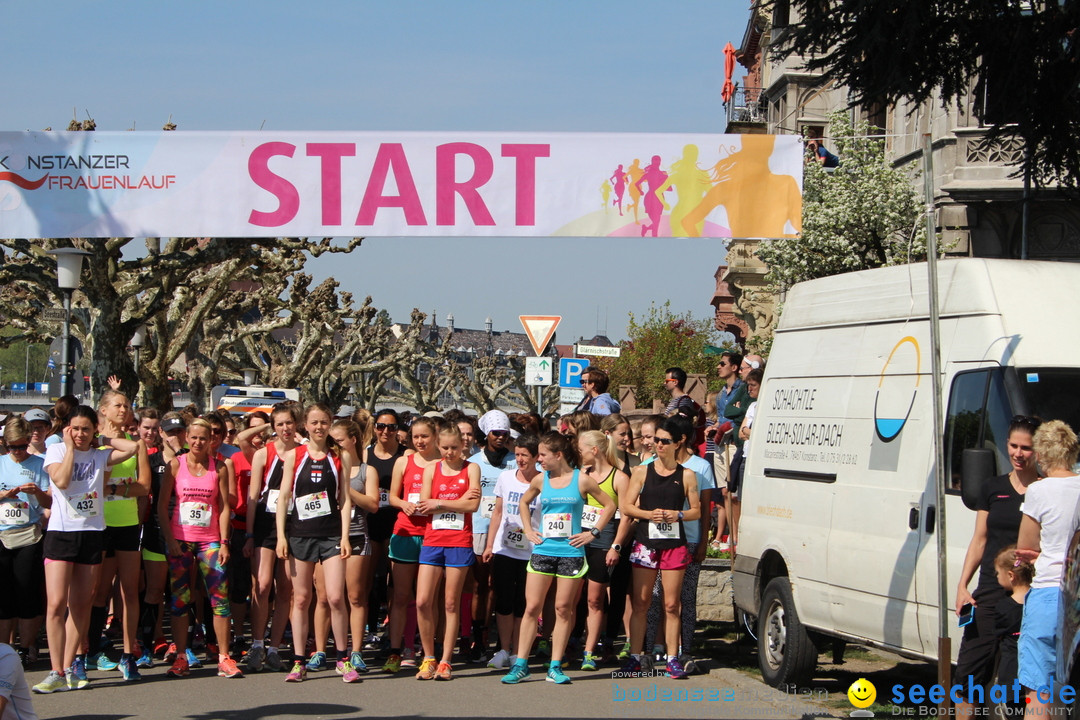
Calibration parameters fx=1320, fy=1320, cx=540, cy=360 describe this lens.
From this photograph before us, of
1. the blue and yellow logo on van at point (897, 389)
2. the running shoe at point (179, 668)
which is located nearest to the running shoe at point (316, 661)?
the running shoe at point (179, 668)

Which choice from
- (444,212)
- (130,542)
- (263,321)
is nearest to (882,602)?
(130,542)

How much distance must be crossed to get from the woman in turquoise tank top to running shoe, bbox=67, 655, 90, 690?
286 centimetres

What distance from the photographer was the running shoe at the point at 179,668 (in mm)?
9227

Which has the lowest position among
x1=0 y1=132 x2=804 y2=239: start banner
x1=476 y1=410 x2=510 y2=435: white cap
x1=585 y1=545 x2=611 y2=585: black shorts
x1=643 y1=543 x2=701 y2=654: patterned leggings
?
x1=643 y1=543 x2=701 y2=654: patterned leggings

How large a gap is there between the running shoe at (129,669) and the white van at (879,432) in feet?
14.2

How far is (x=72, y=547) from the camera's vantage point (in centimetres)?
871

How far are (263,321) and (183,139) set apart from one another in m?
27.6

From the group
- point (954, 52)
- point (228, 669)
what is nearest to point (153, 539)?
point (228, 669)

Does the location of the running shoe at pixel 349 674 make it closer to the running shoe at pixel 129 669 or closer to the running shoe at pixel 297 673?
the running shoe at pixel 297 673

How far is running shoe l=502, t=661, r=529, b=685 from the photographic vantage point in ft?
29.9

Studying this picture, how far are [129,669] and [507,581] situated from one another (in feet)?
8.95

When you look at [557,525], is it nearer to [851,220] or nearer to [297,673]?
[297,673]

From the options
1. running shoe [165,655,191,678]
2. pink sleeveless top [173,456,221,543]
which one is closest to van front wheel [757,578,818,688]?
pink sleeveless top [173,456,221,543]

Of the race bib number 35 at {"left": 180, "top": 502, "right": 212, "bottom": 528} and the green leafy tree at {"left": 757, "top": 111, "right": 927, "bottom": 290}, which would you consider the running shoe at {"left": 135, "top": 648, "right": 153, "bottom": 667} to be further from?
the green leafy tree at {"left": 757, "top": 111, "right": 927, "bottom": 290}
